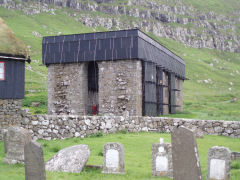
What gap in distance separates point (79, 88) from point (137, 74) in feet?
17.9

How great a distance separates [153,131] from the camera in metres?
22.4

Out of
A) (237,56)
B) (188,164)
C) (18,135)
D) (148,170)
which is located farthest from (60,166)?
(237,56)

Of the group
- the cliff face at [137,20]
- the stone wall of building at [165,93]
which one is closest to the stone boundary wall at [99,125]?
the stone wall of building at [165,93]

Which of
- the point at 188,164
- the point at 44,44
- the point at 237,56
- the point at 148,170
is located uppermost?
the point at 237,56

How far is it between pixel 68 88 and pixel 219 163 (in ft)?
72.2

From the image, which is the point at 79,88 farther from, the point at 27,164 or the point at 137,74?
the point at 27,164

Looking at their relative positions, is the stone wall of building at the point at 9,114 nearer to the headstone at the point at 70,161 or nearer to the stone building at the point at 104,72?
the headstone at the point at 70,161

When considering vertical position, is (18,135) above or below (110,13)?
below

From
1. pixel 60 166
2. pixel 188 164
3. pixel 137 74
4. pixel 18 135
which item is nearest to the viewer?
pixel 188 164

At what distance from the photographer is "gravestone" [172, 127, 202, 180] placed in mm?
8922

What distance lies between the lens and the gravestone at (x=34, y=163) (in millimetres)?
8984

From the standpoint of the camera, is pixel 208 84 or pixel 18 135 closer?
pixel 18 135

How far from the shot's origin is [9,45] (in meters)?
20.5

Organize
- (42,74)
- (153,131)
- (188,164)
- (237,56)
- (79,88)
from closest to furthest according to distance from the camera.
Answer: (188,164), (153,131), (79,88), (42,74), (237,56)
